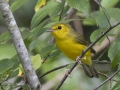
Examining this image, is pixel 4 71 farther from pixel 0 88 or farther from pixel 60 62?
pixel 60 62

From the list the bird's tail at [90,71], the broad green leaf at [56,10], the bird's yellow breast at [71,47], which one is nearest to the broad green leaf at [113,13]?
the broad green leaf at [56,10]

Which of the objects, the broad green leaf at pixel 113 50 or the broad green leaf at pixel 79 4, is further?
the broad green leaf at pixel 113 50

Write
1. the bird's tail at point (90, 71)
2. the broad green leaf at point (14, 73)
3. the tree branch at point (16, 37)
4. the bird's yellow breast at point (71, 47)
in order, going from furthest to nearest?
the bird's tail at point (90, 71)
the bird's yellow breast at point (71, 47)
the broad green leaf at point (14, 73)
the tree branch at point (16, 37)

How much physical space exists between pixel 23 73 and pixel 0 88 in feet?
0.71

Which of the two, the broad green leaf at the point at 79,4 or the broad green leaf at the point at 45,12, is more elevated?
the broad green leaf at the point at 79,4

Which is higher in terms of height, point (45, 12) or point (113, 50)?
point (45, 12)

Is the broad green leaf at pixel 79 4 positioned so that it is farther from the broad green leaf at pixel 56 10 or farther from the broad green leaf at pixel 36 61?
the broad green leaf at pixel 36 61

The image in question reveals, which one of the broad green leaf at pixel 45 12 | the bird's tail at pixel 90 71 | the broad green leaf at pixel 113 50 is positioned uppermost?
the broad green leaf at pixel 45 12

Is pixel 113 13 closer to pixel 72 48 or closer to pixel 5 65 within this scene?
pixel 5 65

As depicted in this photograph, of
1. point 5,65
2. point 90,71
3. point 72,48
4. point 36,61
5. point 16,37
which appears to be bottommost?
point 90,71

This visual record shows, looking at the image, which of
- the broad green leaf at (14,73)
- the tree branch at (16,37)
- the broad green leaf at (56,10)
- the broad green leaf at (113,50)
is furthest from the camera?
the broad green leaf at (56,10)

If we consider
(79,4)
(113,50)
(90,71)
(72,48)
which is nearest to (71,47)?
(72,48)

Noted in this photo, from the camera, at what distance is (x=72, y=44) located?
408 cm

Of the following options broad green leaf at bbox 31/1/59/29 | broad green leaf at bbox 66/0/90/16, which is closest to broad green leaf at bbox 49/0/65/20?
broad green leaf at bbox 31/1/59/29
